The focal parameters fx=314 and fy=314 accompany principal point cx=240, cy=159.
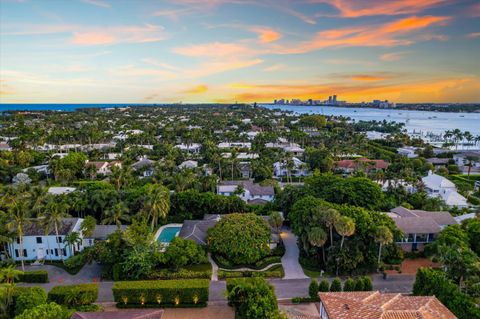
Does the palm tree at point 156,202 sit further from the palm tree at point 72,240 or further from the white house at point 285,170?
the white house at point 285,170

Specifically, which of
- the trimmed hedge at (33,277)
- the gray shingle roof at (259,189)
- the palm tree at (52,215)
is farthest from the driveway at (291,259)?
the palm tree at (52,215)

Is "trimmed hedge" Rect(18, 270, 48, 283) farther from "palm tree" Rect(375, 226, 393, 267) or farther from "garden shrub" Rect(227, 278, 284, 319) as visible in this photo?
"palm tree" Rect(375, 226, 393, 267)

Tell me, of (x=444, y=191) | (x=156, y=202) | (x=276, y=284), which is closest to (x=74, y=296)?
(x=156, y=202)

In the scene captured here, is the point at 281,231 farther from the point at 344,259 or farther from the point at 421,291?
the point at 421,291

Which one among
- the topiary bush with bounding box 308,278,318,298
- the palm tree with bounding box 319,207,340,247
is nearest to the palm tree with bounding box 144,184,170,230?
the palm tree with bounding box 319,207,340,247

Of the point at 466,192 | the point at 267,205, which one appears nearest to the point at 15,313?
the point at 267,205

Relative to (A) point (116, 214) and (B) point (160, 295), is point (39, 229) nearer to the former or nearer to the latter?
(A) point (116, 214)
